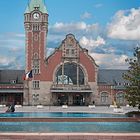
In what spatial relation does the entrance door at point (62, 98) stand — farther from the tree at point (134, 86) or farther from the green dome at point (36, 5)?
the tree at point (134, 86)

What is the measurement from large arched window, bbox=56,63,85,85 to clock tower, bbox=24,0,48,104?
10.9 ft

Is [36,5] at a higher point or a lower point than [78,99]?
higher

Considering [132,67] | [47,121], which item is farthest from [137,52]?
[47,121]

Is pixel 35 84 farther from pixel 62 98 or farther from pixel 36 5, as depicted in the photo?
pixel 36 5

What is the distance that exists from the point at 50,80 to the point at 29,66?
480 centimetres

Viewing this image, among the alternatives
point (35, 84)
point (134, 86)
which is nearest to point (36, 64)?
point (35, 84)

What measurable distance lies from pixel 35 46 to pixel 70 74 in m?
8.50

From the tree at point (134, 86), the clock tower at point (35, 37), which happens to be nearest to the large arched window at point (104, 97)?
the clock tower at point (35, 37)

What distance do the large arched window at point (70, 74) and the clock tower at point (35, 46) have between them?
3.31 m

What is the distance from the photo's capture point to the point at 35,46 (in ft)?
237

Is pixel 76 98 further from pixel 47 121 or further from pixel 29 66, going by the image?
pixel 47 121

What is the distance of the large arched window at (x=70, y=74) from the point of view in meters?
71.6

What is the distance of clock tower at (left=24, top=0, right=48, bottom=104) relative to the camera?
71.1m

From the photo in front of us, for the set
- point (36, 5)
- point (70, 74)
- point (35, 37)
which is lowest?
point (70, 74)
